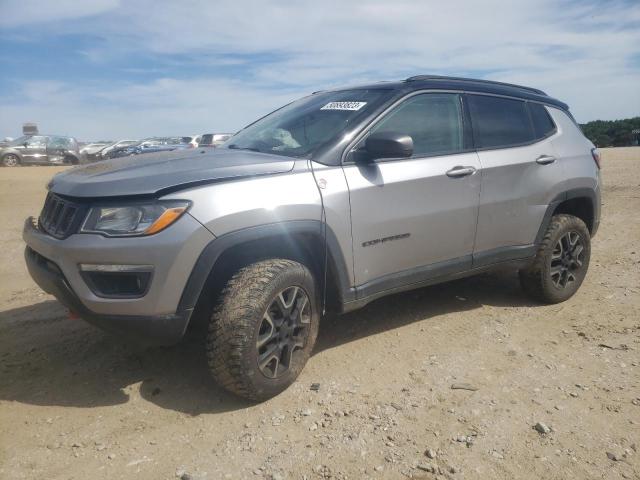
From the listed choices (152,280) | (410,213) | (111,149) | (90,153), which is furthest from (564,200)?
(90,153)

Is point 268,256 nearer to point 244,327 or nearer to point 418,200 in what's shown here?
point 244,327

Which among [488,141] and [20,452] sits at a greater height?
[488,141]

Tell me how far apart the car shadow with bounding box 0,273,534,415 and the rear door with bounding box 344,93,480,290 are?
692mm

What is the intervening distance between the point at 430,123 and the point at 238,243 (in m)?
1.79

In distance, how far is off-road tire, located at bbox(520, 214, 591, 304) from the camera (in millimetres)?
4625

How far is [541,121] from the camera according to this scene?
4738mm

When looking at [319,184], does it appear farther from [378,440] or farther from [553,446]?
[553,446]

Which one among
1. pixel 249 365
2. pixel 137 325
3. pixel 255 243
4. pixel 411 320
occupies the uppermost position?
pixel 255 243

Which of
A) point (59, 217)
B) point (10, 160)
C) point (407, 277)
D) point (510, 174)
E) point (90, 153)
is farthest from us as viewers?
point (90, 153)

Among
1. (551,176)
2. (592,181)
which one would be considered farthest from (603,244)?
(551,176)

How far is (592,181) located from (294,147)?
2.84 m

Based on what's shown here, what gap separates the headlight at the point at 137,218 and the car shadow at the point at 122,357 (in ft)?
3.06

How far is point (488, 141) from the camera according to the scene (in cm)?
425

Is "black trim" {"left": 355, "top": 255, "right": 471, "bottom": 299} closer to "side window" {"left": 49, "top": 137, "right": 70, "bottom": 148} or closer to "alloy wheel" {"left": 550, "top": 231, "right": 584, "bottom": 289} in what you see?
"alloy wheel" {"left": 550, "top": 231, "right": 584, "bottom": 289}
